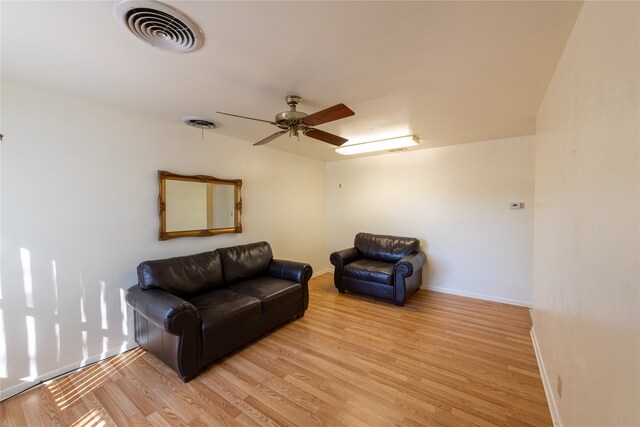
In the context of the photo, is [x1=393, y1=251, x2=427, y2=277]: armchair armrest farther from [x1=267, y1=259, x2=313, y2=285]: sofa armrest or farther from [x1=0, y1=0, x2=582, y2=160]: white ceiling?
[x1=0, y1=0, x2=582, y2=160]: white ceiling

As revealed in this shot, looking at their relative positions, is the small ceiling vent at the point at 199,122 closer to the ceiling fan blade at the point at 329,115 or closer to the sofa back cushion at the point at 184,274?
the ceiling fan blade at the point at 329,115

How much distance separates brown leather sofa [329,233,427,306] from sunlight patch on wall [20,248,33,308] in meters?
3.29

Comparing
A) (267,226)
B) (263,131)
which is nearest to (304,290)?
(267,226)

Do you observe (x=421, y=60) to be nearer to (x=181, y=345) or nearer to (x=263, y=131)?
(x=263, y=131)

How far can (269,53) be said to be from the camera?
153 cm

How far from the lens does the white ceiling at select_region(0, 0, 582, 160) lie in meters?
1.22

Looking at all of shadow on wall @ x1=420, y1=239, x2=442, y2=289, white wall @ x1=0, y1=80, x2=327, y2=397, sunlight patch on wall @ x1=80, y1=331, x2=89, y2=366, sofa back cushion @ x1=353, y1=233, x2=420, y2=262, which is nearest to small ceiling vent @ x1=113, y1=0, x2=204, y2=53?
white wall @ x1=0, y1=80, x2=327, y2=397

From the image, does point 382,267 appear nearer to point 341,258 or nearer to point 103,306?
point 341,258

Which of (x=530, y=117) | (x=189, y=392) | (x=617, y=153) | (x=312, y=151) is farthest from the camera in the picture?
(x=312, y=151)

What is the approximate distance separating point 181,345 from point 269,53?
226 centimetres

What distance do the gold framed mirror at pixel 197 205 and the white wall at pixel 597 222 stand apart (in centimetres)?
333

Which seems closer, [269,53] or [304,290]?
[269,53]

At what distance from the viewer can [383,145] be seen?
3578mm

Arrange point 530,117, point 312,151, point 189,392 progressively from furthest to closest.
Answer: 1. point 312,151
2. point 530,117
3. point 189,392
